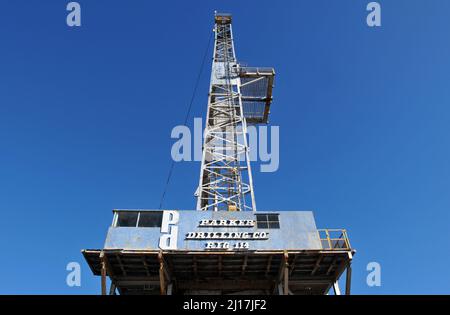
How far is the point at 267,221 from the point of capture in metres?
23.4

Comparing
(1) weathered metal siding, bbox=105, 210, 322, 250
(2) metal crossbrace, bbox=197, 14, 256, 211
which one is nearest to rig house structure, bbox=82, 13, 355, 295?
(1) weathered metal siding, bbox=105, 210, 322, 250

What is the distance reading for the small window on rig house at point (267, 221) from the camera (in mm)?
23047

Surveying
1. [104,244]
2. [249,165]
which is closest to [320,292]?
[249,165]

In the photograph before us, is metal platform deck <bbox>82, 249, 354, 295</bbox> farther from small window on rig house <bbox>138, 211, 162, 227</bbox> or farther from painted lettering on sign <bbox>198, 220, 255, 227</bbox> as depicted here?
small window on rig house <bbox>138, 211, 162, 227</bbox>

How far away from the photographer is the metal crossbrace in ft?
101

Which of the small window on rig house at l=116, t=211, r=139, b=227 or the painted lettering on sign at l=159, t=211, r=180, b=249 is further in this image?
the small window on rig house at l=116, t=211, r=139, b=227

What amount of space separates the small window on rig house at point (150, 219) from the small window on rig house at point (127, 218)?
37 centimetres

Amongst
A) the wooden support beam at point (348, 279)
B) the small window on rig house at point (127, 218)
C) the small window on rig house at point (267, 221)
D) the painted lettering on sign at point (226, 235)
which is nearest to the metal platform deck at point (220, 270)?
the wooden support beam at point (348, 279)

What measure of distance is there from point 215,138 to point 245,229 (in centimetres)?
1429

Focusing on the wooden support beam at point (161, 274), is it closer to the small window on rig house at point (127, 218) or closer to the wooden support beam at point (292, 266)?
the small window on rig house at point (127, 218)

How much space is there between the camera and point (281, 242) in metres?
22.2

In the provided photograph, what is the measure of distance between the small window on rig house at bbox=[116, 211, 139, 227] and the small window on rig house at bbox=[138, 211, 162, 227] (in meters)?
0.37
